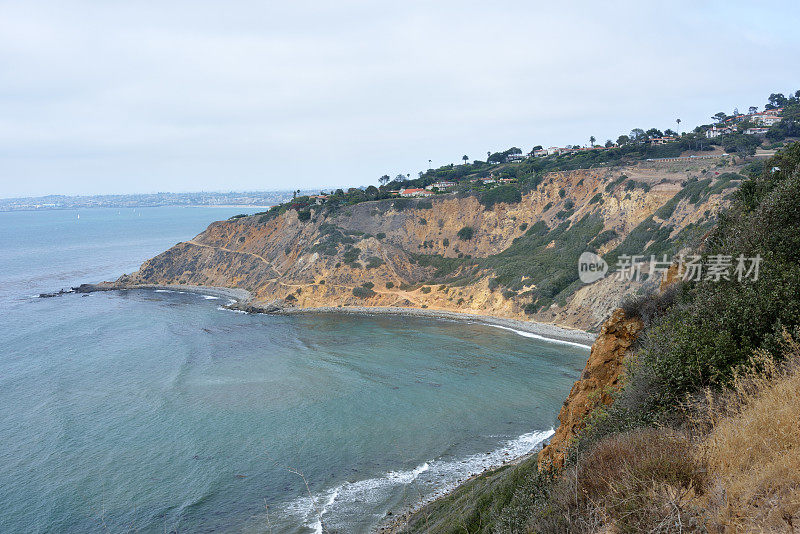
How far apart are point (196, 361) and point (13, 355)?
17.9 metres

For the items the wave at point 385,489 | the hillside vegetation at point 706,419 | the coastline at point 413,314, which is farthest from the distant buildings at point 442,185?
the hillside vegetation at point 706,419

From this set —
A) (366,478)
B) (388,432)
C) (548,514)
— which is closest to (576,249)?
(388,432)

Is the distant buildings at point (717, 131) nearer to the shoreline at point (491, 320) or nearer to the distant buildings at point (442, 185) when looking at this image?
the distant buildings at point (442, 185)

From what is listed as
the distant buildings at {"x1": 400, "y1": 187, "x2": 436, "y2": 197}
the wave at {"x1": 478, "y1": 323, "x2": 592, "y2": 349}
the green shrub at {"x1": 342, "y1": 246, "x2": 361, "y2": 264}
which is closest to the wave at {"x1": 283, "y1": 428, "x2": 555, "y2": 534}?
the wave at {"x1": 478, "y1": 323, "x2": 592, "y2": 349}

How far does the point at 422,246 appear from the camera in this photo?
242ft

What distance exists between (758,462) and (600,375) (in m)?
8.39

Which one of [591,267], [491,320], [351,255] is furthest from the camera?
[351,255]

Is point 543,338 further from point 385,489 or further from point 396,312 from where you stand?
point 385,489

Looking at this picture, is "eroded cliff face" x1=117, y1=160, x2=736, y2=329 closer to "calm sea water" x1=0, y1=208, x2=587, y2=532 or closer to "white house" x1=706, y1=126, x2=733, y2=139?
"calm sea water" x1=0, y1=208, x2=587, y2=532

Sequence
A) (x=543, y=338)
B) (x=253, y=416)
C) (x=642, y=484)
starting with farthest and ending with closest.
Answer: (x=543, y=338)
(x=253, y=416)
(x=642, y=484)

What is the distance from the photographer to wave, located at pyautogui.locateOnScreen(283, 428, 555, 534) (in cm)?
2091

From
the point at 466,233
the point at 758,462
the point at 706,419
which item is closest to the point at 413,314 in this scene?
the point at 466,233

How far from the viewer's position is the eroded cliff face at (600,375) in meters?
13.4

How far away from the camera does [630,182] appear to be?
58.9 metres
